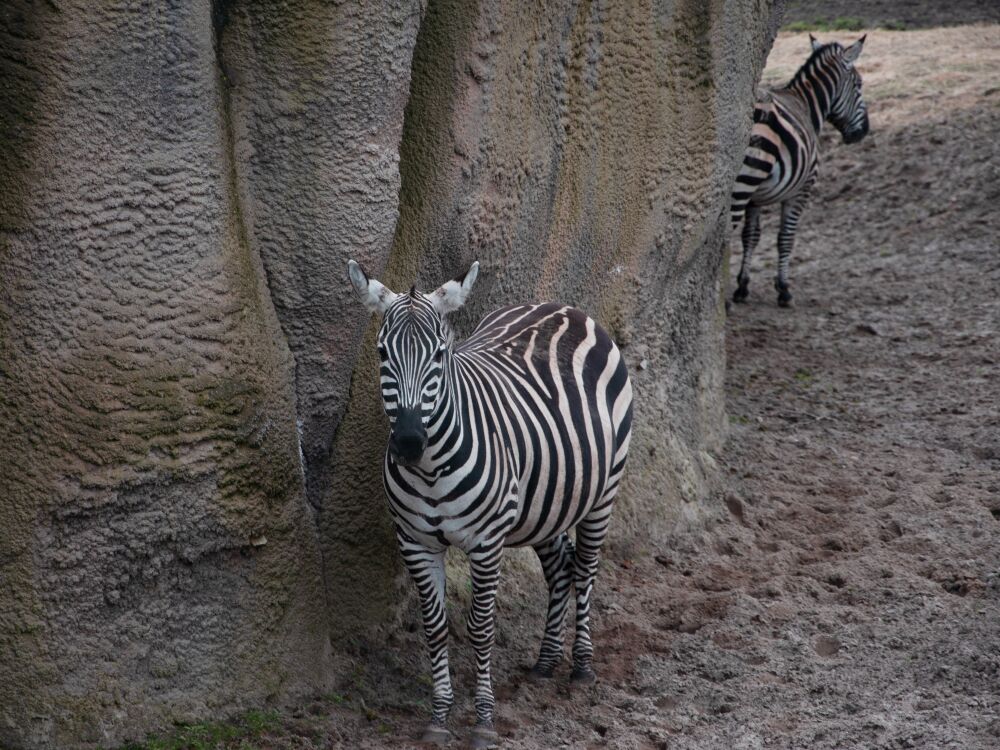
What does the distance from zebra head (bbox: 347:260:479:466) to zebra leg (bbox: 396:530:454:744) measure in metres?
0.66

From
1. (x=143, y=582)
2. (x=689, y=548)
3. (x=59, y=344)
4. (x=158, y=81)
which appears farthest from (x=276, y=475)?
(x=689, y=548)

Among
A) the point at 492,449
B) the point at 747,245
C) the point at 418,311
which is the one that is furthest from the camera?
the point at 747,245

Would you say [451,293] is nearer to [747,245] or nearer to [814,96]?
[747,245]

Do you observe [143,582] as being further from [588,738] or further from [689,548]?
[689,548]

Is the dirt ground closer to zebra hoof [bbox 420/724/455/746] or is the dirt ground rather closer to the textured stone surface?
zebra hoof [bbox 420/724/455/746]

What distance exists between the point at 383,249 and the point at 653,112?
253 cm

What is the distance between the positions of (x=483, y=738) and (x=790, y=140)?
7836mm

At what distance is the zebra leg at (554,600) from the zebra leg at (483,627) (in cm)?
64

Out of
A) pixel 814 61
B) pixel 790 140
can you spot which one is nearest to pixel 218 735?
pixel 790 140

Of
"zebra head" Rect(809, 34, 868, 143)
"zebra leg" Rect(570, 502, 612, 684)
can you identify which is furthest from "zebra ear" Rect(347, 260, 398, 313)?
"zebra head" Rect(809, 34, 868, 143)

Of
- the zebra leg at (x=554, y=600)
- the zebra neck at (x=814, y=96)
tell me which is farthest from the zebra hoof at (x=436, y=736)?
the zebra neck at (x=814, y=96)

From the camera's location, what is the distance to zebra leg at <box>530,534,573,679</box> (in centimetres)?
617

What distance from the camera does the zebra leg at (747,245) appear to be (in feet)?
40.5

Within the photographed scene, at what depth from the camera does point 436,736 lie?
5395mm
